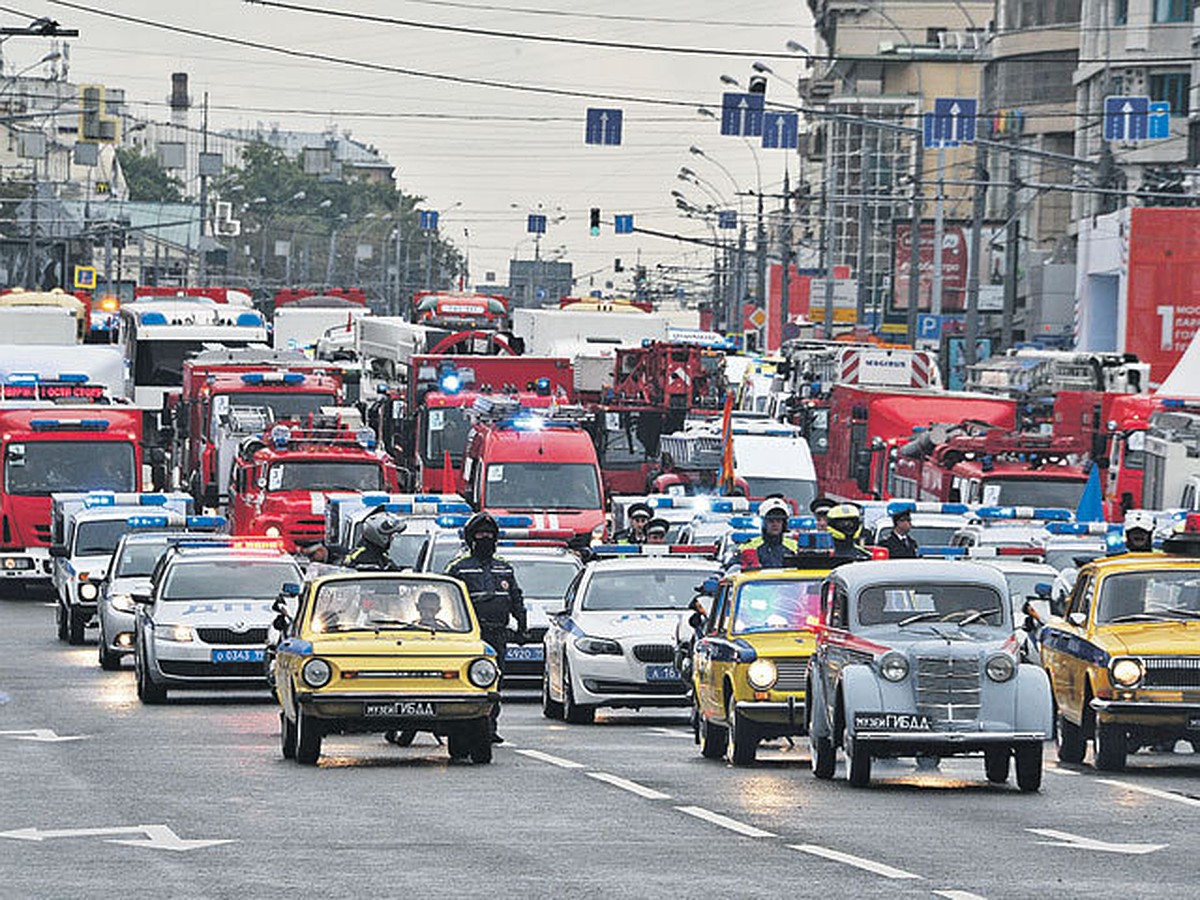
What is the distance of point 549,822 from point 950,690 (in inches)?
147

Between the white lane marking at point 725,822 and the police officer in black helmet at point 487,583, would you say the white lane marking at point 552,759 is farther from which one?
the white lane marking at point 725,822

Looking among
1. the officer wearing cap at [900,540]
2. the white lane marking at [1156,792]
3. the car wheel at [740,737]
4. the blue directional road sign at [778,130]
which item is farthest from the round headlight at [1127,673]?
the blue directional road sign at [778,130]

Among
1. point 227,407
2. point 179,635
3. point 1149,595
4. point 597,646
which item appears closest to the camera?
point 1149,595

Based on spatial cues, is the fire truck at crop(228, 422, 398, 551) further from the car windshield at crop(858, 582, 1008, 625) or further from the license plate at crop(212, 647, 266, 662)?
the car windshield at crop(858, 582, 1008, 625)

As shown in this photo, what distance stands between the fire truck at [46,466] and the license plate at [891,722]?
2982 centimetres

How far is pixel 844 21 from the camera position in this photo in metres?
178

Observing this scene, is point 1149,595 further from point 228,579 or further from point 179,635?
point 228,579

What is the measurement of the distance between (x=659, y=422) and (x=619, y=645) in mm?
28423

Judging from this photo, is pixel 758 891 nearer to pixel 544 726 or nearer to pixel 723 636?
pixel 723 636

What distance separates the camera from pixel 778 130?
199 feet

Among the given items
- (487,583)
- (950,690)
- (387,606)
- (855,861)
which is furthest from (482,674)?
(855,861)

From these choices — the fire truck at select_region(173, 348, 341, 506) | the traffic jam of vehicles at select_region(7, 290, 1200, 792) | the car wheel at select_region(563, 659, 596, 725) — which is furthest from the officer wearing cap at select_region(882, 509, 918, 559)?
the fire truck at select_region(173, 348, 341, 506)

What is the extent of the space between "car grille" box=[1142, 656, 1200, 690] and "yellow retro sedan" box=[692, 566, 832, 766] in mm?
2377

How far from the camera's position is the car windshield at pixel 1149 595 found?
2327cm
